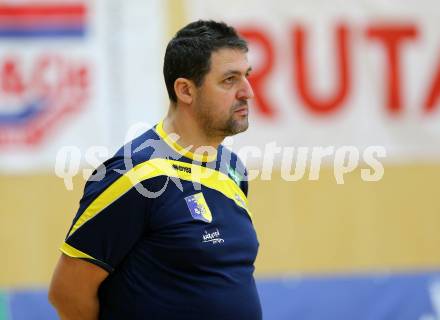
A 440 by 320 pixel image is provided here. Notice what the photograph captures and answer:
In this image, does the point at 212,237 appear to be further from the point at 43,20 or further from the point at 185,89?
the point at 43,20

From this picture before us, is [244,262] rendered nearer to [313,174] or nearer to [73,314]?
[73,314]

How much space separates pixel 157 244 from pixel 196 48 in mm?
766

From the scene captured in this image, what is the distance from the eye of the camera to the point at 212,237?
2.83 meters

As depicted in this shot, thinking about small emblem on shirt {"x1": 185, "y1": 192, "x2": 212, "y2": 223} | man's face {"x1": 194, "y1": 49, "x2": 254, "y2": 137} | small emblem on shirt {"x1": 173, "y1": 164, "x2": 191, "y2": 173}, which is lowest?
small emblem on shirt {"x1": 185, "y1": 192, "x2": 212, "y2": 223}

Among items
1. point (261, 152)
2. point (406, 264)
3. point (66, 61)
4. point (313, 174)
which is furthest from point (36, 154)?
point (406, 264)

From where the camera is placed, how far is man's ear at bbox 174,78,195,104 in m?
A: 2.99

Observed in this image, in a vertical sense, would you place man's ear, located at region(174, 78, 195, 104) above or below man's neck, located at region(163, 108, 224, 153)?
above

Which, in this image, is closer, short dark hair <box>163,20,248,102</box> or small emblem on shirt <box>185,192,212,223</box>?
small emblem on shirt <box>185,192,212,223</box>

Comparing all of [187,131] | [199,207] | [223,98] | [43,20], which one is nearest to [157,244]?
[199,207]

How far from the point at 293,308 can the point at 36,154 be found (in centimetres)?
225

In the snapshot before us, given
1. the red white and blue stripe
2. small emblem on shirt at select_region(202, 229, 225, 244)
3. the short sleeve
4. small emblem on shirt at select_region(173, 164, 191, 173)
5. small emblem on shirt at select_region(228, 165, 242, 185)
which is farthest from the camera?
the red white and blue stripe

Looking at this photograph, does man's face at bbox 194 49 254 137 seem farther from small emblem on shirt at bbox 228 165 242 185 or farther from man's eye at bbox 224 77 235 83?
small emblem on shirt at bbox 228 165 242 185

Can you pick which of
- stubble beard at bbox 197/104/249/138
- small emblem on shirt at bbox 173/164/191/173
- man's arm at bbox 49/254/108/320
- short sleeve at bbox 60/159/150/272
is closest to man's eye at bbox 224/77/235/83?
stubble beard at bbox 197/104/249/138

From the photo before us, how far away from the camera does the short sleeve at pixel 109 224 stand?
2.69 meters
